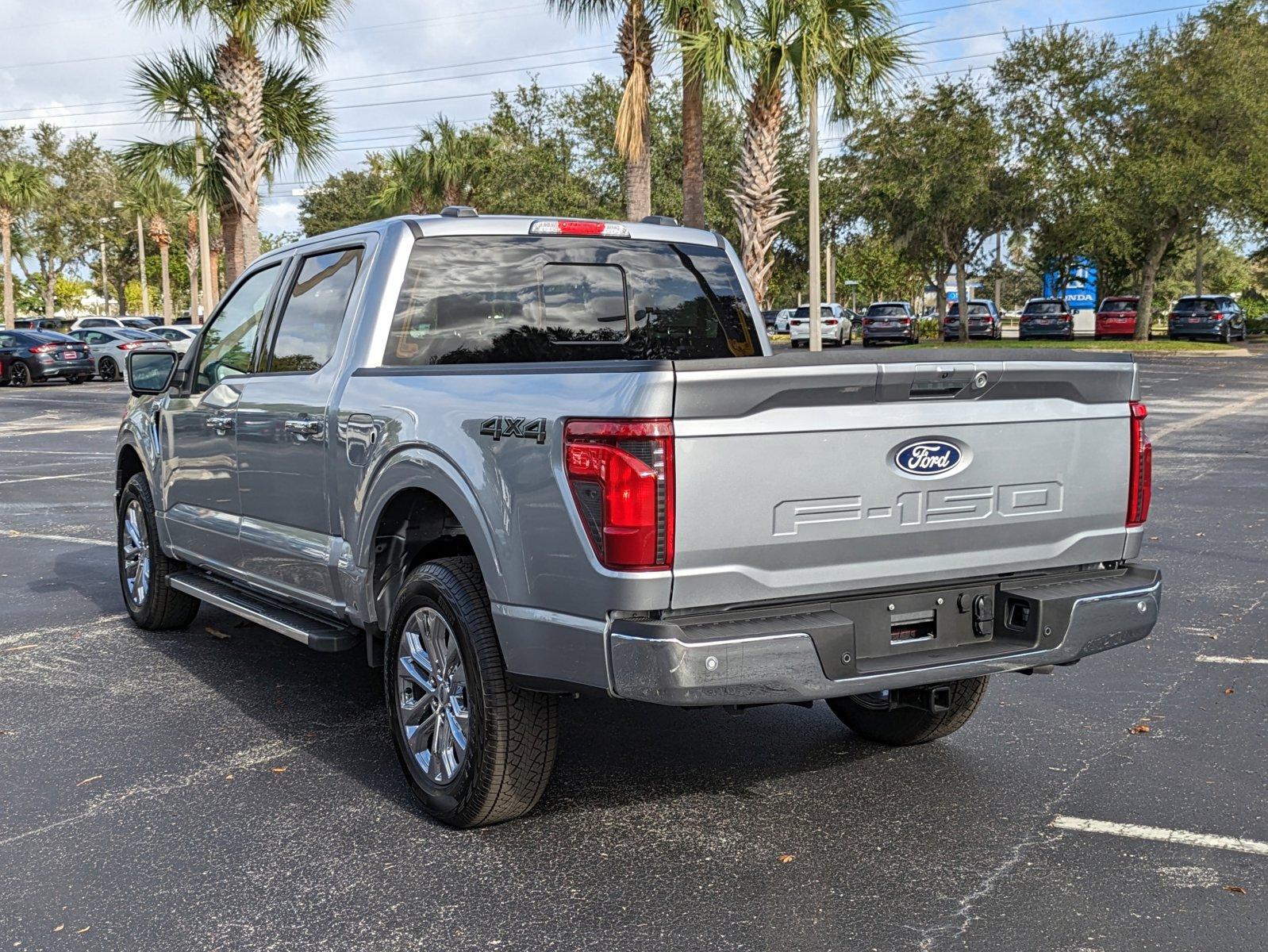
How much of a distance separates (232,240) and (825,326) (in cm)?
2534

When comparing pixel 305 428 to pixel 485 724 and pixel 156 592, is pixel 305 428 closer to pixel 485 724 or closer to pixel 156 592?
pixel 485 724

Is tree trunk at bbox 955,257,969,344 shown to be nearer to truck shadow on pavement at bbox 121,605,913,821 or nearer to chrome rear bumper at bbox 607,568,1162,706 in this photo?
truck shadow on pavement at bbox 121,605,913,821

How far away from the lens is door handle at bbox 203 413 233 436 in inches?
239

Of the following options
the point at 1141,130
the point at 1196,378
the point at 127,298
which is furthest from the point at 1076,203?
the point at 127,298

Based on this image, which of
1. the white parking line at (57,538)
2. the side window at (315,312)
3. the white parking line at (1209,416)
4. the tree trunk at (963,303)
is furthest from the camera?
the tree trunk at (963,303)

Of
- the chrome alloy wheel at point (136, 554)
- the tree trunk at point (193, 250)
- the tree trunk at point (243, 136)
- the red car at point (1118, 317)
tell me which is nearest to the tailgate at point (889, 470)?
the chrome alloy wheel at point (136, 554)

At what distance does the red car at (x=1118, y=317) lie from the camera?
161 ft

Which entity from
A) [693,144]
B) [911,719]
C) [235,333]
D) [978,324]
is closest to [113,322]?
[978,324]

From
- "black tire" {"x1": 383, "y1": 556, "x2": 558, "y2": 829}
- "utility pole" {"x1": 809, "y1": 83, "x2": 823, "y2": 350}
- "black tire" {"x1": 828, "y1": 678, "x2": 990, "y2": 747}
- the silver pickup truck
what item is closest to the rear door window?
the silver pickup truck

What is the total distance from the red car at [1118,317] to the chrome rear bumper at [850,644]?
156 feet

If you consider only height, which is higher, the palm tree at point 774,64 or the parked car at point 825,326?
the palm tree at point 774,64

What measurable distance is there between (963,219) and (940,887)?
4828 centimetres

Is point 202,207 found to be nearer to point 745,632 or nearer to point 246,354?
point 246,354

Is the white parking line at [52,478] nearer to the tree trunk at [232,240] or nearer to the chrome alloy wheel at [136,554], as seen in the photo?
the chrome alloy wheel at [136,554]
